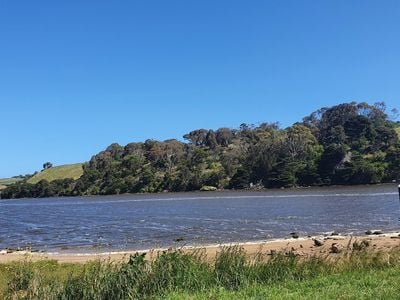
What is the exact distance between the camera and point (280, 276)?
16578mm

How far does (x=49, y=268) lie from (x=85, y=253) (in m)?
14.5

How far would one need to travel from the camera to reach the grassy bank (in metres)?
13.7

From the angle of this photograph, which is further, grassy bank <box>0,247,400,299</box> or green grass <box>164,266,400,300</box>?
grassy bank <box>0,247,400,299</box>

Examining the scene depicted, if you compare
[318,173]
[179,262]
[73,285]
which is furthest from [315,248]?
[318,173]

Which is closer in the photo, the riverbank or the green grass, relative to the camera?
the green grass

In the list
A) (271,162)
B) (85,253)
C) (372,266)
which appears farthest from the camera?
(271,162)

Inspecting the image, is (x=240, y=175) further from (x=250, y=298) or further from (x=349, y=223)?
(x=250, y=298)

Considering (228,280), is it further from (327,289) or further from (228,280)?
(327,289)

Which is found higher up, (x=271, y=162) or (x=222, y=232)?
(x=271, y=162)

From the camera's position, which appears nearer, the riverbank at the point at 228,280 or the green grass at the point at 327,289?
the green grass at the point at 327,289

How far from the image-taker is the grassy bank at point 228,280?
13711 millimetres

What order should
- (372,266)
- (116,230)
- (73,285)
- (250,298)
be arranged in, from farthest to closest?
1. (116,230)
2. (372,266)
3. (73,285)
4. (250,298)

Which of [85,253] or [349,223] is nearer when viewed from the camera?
[85,253]

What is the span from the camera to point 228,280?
16203 mm
